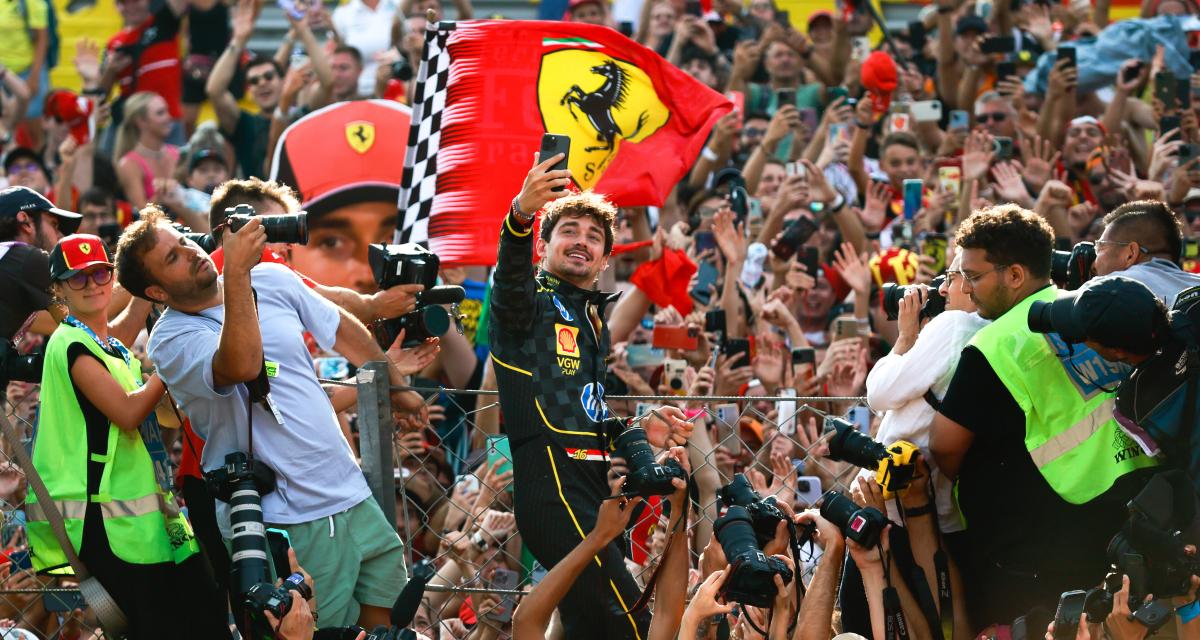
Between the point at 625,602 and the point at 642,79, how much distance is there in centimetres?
364

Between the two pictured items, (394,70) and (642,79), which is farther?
(394,70)

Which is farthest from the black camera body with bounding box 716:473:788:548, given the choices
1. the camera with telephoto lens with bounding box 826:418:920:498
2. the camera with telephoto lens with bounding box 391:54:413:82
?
the camera with telephoto lens with bounding box 391:54:413:82

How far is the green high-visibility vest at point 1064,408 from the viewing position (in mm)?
4051

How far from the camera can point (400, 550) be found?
4719 millimetres

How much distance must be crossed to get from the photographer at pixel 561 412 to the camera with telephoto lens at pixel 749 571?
634 millimetres

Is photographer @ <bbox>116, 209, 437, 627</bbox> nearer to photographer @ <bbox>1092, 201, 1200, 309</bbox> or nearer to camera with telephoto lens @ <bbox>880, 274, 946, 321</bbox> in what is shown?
camera with telephoto lens @ <bbox>880, 274, 946, 321</bbox>

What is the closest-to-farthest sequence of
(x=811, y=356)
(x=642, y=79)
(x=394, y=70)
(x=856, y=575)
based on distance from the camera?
(x=856, y=575), (x=811, y=356), (x=642, y=79), (x=394, y=70)

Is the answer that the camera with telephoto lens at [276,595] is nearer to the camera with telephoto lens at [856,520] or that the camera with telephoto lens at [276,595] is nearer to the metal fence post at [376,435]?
the metal fence post at [376,435]

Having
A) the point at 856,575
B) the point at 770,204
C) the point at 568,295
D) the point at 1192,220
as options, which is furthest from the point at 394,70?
the point at 856,575

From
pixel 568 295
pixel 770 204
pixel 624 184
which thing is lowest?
pixel 770 204

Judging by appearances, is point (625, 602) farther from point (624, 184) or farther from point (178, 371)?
point (624, 184)

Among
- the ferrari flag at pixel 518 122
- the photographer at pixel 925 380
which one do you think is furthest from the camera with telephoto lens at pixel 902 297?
the ferrari flag at pixel 518 122

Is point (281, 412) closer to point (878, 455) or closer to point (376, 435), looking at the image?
point (376, 435)

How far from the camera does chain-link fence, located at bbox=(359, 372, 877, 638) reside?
515 cm
